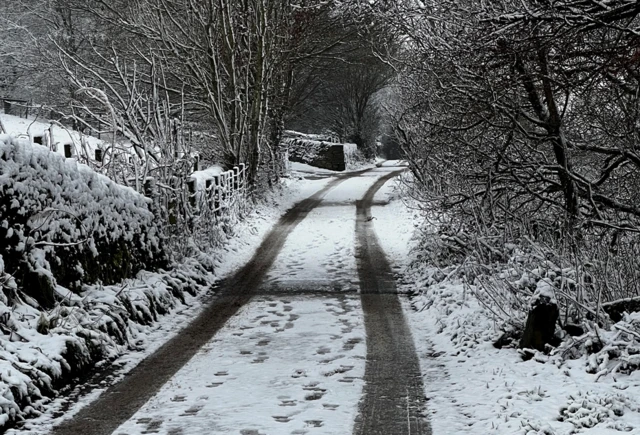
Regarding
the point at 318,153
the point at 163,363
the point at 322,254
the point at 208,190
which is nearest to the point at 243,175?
the point at 208,190

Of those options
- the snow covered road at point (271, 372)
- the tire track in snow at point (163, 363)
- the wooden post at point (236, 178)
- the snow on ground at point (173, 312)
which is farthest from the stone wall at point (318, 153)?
the snow covered road at point (271, 372)

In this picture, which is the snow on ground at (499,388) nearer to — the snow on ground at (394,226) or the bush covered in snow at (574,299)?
the bush covered in snow at (574,299)

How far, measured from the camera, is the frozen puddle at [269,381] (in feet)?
20.0

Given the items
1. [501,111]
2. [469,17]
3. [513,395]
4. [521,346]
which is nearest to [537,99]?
[501,111]

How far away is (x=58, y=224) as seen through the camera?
9016 millimetres

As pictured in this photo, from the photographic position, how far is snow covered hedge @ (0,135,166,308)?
816 centimetres

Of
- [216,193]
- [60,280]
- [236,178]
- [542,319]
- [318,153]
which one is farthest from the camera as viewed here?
[318,153]

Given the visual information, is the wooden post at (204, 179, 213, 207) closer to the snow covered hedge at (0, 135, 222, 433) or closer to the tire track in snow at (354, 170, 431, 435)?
the tire track in snow at (354, 170, 431, 435)

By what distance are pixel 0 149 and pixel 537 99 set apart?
727 centimetres

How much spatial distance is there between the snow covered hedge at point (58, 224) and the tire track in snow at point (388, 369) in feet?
12.3

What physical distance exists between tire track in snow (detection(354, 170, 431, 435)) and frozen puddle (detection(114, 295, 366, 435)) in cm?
14

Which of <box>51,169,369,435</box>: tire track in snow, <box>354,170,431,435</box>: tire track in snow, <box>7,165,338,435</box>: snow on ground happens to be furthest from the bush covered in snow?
<box>7,165,338,435</box>: snow on ground

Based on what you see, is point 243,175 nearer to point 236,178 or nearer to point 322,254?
point 236,178

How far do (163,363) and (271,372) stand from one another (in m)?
1.34
